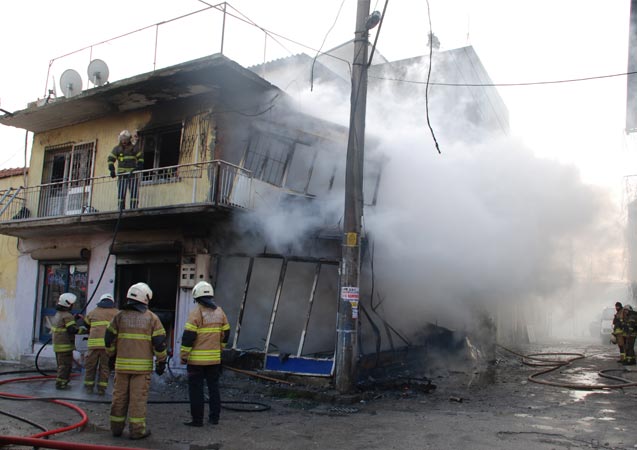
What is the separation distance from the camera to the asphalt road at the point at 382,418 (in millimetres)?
5652

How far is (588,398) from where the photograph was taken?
333 inches

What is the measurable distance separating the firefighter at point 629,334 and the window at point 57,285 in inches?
523

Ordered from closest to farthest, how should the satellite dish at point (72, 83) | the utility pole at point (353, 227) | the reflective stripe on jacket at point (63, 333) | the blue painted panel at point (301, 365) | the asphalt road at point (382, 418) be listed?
1. the asphalt road at point (382, 418)
2. the utility pole at point (353, 227)
3. the blue painted panel at point (301, 365)
4. the reflective stripe on jacket at point (63, 333)
5. the satellite dish at point (72, 83)

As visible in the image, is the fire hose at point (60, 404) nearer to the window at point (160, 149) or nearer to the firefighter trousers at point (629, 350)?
Result: the window at point (160, 149)

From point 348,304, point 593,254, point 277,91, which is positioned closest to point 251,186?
point 277,91

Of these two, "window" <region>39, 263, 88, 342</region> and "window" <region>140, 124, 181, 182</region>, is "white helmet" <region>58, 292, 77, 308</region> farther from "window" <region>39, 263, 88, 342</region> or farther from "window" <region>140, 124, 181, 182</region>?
"window" <region>39, 263, 88, 342</region>

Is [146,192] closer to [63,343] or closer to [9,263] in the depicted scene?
[63,343]

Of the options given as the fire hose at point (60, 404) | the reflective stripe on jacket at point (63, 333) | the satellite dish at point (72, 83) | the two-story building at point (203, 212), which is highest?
the satellite dish at point (72, 83)

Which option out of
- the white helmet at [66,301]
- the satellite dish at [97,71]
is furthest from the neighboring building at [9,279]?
the white helmet at [66,301]

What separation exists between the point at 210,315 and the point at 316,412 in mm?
2154

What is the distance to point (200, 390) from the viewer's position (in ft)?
20.7

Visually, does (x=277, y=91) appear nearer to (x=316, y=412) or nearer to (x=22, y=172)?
(x=316, y=412)

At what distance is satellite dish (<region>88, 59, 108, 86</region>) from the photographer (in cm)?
1311

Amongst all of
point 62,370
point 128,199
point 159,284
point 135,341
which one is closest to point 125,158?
point 128,199
